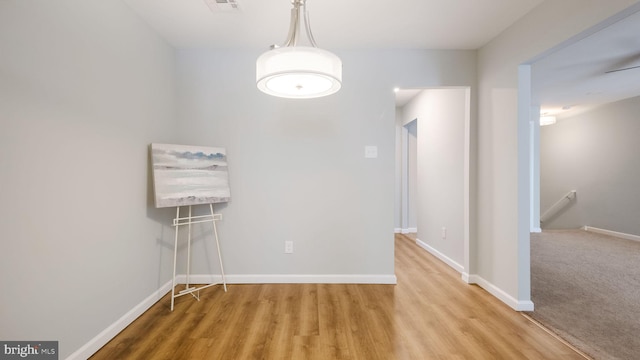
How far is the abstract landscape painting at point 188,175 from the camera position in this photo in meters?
2.26

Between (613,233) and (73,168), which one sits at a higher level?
(73,168)

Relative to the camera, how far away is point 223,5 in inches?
82.5

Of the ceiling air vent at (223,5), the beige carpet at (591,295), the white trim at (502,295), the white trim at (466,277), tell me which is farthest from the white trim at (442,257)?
the ceiling air vent at (223,5)

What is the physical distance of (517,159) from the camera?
229 cm

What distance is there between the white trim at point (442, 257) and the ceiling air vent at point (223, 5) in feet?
11.6

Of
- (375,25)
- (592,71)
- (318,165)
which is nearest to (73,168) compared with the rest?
(318,165)

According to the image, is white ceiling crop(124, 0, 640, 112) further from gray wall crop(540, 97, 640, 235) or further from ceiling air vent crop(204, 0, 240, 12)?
gray wall crop(540, 97, 640, 235)

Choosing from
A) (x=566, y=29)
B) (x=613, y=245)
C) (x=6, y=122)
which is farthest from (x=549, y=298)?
(x=6, y=122)

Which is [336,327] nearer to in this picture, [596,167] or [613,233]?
[613,233]

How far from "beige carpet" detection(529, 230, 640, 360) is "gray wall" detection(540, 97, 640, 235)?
3.87 ft

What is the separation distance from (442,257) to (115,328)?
11.8 feet

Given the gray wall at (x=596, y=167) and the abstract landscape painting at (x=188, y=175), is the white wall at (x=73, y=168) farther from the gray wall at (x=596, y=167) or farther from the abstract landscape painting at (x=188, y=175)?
the gray wall at (x=596, y=167)

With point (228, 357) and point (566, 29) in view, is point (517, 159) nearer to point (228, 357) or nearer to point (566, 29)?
point (566, 29)

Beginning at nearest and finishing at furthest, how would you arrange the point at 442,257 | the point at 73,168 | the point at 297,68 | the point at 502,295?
the point at 297,68, the point at 73,168, the point at 502,295, the point at 442,257
